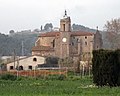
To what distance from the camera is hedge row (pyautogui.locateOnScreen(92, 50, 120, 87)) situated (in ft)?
127

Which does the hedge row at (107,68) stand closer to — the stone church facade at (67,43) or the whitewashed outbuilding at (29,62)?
the whitewashed outbuilding at (29,62)

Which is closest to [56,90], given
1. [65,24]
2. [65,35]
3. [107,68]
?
[107,68]

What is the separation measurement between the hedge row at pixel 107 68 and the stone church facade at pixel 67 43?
9068 cm

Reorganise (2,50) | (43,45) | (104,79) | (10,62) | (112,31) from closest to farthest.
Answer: (104,79) → (112,31) → (10,62) → (43,45) → (2,50)

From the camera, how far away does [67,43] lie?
445 feet

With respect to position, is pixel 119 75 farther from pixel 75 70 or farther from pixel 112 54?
pixel 75 70

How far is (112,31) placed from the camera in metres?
115

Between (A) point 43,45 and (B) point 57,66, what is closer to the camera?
(B) point 57,66

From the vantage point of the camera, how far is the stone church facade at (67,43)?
5325 inches

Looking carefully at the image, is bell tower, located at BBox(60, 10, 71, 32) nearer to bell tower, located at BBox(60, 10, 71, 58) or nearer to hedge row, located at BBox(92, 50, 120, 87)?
bell tower, located at BBox(60, 10, 71, 58)

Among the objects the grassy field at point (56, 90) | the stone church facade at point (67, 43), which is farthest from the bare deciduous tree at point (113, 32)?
the grassy field at point (56, 90)

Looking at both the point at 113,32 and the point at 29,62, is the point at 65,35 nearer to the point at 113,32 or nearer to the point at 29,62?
the point at 29,62

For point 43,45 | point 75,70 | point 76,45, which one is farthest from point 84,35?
point 75,70

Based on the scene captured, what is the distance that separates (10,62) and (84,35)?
91.4ft
